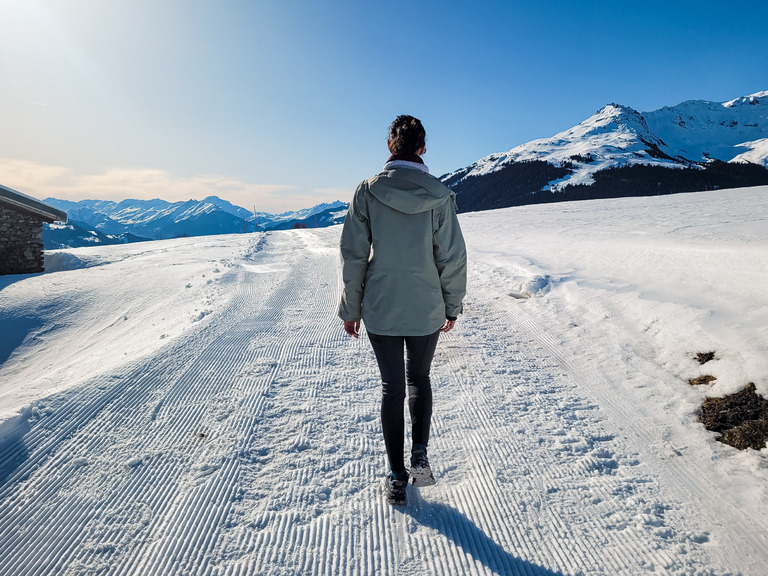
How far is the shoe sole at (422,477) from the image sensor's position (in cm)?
227

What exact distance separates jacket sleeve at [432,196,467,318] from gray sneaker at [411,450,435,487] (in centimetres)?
86

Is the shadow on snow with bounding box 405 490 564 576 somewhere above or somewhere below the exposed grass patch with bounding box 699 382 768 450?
below

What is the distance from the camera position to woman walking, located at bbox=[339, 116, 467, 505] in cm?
206

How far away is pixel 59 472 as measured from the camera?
7.86 feet

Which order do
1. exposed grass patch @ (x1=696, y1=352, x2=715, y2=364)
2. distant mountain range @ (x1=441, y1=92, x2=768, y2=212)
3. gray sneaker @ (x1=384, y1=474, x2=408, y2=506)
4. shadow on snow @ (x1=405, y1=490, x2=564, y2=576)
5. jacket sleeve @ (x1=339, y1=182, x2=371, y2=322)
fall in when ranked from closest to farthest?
shadow on snow @ (x1=405, y1=490, x2=564, y2=576) → jacket sleeve @ (x1=339, y1=182, x2=371, y2=322) → gray sneaker @ (x1=384, y1=474, x2=408, y2=506) → exposed grass patch @ (x1=696, y1=352, x2=715, y2=364) → distant mountain range @ (x1=441, y1=92, x2=768, y2=212)

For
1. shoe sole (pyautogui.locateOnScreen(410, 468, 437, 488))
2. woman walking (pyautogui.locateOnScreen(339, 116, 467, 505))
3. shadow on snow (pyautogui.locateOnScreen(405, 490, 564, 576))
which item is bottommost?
shadow on snow (pyautogui.locateOnScreen(405, 490, 564, 576))

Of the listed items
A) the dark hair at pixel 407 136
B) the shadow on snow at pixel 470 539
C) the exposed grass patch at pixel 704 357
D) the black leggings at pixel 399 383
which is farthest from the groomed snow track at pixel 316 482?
the dark hair at pixel 407 136

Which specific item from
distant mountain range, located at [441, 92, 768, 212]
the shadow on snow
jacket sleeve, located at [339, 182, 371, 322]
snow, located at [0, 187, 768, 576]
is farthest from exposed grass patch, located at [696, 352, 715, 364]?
distant mountain range, located at [441, 92, 768, 212]

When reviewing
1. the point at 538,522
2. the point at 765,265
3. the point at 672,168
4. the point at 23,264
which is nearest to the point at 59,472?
the point at 538,522

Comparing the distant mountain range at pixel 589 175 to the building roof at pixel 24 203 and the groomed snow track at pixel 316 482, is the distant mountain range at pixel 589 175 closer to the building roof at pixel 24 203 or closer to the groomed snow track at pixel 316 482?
the building roof at pixel 24 203

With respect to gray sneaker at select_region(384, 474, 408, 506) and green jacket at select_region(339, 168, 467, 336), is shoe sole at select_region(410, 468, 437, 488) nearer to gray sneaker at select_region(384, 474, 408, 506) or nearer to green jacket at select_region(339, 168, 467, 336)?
gray sneaker at select_region(384, 474, 408, 506)

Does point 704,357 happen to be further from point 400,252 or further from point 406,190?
point 406,190

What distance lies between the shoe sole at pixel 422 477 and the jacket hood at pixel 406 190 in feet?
4.93

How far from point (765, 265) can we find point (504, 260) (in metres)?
4.78
